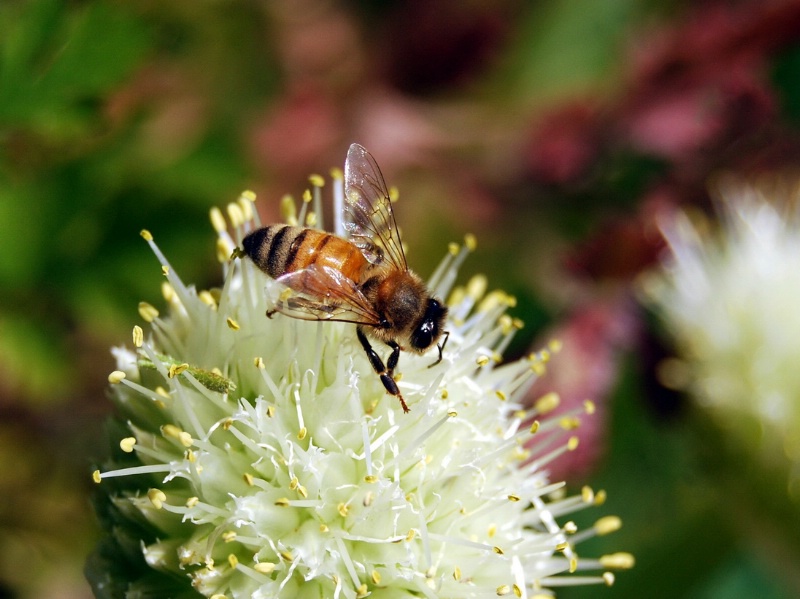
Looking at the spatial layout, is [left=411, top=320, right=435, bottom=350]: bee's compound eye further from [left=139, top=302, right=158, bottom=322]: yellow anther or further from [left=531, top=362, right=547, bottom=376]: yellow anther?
[left=139, top=302, right=158, bottom=322]: yellow anther

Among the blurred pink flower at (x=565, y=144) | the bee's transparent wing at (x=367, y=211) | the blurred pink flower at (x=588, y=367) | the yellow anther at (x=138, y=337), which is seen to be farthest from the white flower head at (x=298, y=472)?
the blurred pink flower at (x=565, y=144)

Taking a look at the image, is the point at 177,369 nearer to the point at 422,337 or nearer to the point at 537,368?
the point at 422,337

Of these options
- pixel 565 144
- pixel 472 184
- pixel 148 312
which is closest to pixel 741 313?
pixel 565 144

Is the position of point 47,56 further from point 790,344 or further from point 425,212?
point 790,344

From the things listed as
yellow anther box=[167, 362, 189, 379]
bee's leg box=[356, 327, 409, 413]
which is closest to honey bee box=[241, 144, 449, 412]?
bee's leg box=[356, 327, 409, 413]

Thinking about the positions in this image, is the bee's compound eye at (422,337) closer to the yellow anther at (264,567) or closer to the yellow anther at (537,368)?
the yellow anther at (537,368)

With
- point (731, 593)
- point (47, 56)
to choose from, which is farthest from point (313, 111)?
point (731, 593)
